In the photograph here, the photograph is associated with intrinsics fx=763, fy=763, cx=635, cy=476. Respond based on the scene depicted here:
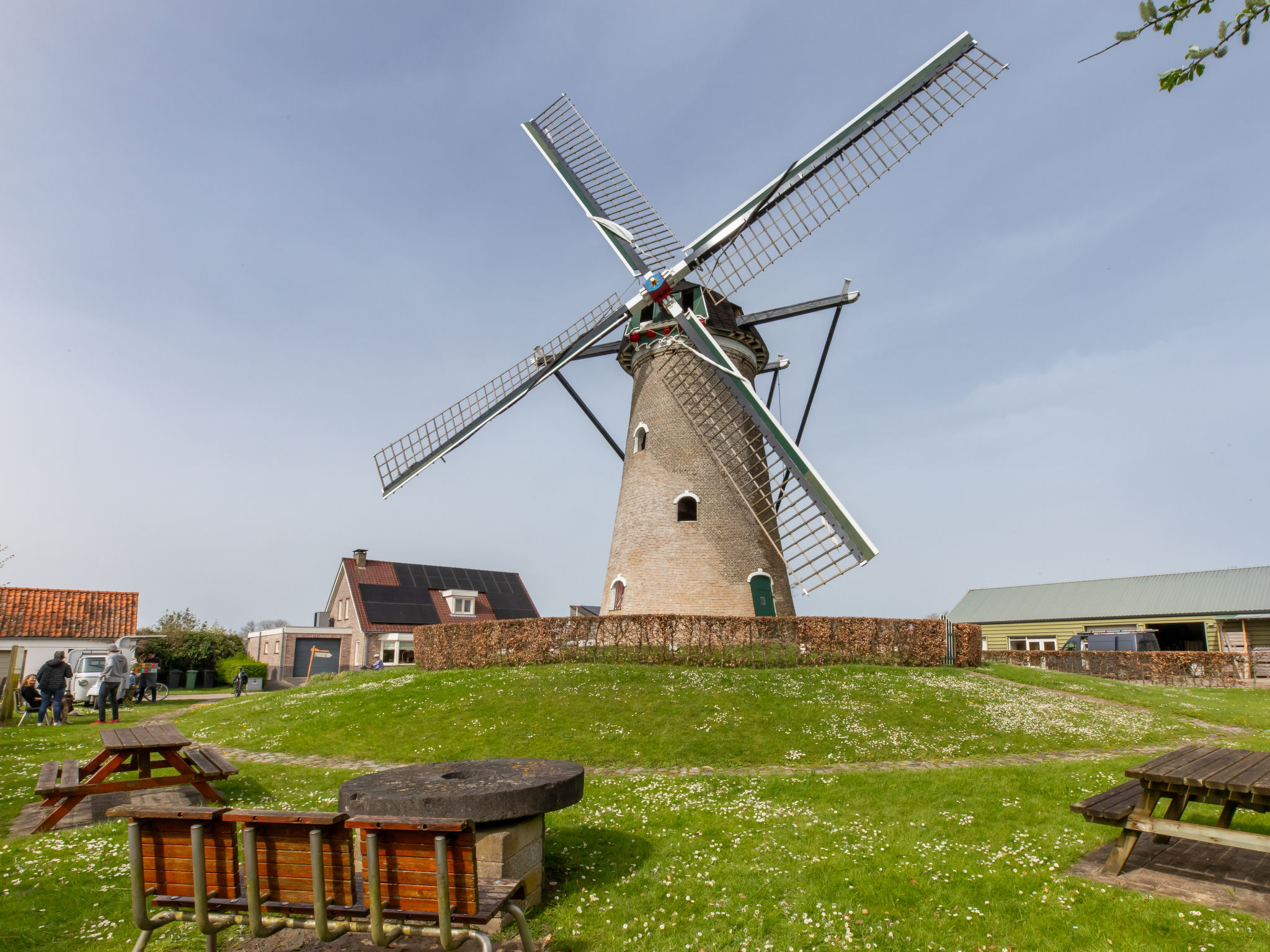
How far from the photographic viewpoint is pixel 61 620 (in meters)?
32.2

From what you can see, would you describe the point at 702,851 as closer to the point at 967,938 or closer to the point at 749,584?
the point at 967,938

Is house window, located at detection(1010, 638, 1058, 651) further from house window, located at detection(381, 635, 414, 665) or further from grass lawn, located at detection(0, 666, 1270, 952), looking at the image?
house window, located at detection(381, 635, 414, 665)

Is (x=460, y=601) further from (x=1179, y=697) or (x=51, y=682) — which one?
(x=1179, y=697)

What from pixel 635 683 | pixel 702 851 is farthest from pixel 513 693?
pixel 702 851

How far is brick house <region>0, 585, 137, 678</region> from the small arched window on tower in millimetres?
24735

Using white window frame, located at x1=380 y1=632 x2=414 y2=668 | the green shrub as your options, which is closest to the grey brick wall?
white window frame, located at x1=380 y1=632 x2=414 y2=668

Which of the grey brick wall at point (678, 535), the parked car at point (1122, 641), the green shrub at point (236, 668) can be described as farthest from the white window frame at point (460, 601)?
the parked car at point (1122, 641)

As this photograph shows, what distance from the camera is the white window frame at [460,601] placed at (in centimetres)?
4484

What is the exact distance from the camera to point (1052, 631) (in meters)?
43.7

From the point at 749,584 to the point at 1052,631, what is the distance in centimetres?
3155

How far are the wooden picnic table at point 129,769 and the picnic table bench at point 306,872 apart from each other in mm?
4521

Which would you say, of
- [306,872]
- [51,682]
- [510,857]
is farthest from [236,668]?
[306,872]

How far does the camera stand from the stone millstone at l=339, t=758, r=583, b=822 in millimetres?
5867

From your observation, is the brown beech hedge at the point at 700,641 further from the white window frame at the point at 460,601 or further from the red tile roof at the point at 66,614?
the white window frame at the point at 460,601
